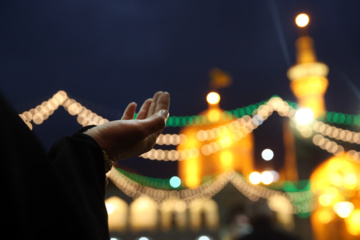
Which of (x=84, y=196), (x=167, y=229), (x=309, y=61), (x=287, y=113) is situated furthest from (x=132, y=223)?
(x=84, y=196)

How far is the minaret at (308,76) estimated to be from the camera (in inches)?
1668

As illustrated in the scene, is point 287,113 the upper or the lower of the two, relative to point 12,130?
upper

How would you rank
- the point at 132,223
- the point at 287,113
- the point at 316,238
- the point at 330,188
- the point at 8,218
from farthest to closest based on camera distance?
the point at 132,223, the point at 316,238, the point at 330,188, the point at 287,113, the point at 8,218

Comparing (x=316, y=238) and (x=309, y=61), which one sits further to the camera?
(x=309, y=61)

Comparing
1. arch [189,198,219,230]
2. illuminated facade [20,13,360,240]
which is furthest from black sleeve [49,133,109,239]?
arch [189,198,219,230]

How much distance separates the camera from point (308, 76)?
43.8 meters

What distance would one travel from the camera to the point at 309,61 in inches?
1761

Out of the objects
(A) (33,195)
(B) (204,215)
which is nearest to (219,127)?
(B) (204,215)

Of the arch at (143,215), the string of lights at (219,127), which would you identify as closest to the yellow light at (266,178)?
the string of lights at (219,127)

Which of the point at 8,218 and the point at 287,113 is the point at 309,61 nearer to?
the point at 287,113

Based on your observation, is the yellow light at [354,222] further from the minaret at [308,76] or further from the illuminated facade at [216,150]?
the minaret at [308,76]

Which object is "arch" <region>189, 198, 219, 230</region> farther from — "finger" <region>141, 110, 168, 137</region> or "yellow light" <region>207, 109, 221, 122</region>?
"finger" <region>141, 110, 168, 137</region>

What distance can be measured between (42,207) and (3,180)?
0.08 metres

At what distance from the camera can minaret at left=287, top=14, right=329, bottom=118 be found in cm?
Answer: 4238
